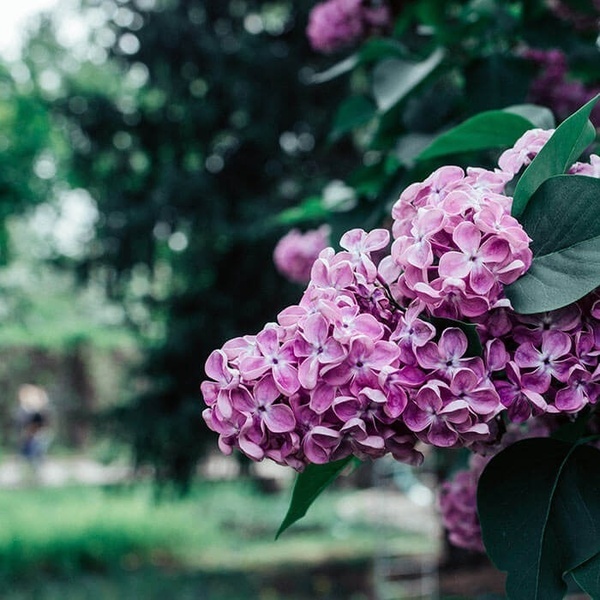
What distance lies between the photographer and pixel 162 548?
6.88 m

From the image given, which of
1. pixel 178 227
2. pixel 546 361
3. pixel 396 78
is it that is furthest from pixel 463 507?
pixel 178 227

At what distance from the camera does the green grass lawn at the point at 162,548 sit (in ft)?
19.3

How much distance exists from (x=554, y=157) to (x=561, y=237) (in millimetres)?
58

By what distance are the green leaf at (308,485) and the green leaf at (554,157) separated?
222 millimetres

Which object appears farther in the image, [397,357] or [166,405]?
[166,405]

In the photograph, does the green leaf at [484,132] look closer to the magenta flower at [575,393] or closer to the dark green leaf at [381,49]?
the magenta flower at [575,393]

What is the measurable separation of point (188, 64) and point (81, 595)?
11.1ft

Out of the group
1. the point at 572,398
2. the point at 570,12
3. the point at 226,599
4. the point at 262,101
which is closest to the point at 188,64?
the point at 262,101

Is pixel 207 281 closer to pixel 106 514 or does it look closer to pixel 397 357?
pixel 106 514

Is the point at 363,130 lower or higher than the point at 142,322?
higher

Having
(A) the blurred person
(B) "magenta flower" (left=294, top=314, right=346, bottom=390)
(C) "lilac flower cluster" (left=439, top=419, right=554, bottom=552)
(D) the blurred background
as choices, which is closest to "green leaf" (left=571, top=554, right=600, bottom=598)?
(B) "magenta flower" (left=294, top=314, right=346, bottom=390)

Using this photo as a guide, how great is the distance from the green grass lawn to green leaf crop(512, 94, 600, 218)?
527cm

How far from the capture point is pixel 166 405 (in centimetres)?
525

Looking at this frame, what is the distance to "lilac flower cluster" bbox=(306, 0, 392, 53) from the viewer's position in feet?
5.93
